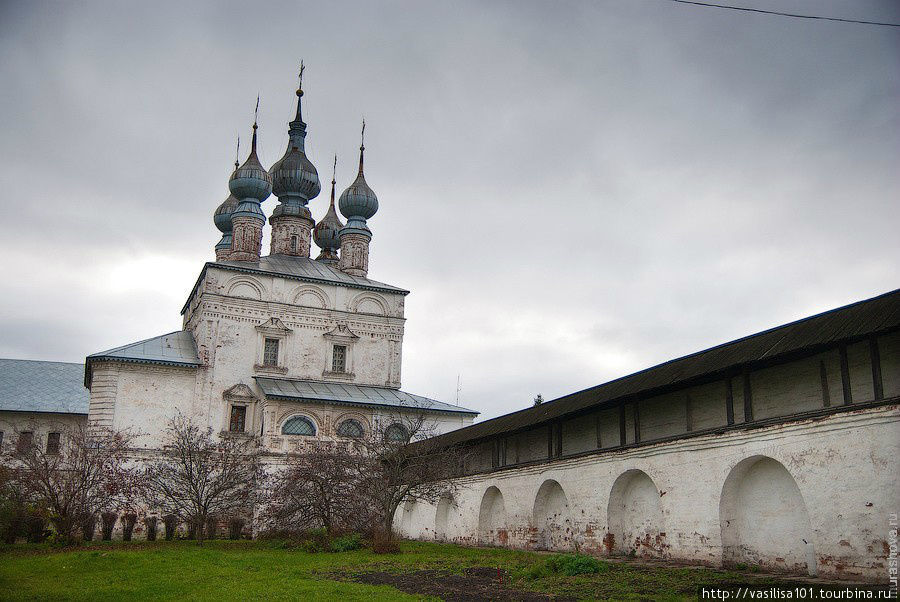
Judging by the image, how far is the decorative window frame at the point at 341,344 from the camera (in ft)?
104

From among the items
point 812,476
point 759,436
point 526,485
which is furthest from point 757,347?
point 526,485

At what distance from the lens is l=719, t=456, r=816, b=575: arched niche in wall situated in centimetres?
1193

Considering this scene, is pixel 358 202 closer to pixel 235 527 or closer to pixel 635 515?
pixel 235 527

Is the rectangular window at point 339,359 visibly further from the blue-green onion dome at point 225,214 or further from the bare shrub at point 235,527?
the blue-green onion dome at point 225,214

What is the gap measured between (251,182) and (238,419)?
992 cm

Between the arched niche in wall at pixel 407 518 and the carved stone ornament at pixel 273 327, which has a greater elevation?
the carved stone ornament at pixel 273 327

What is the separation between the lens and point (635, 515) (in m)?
15.5

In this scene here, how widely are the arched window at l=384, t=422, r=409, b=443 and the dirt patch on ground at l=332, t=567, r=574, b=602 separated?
810cm

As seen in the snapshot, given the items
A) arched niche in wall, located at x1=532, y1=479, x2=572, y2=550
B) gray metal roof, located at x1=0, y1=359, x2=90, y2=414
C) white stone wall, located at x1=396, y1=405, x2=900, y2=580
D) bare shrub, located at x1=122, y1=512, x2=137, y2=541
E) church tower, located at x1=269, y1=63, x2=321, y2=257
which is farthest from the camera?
church tower, located at x1=269, y1=63, x2=321, y2=257

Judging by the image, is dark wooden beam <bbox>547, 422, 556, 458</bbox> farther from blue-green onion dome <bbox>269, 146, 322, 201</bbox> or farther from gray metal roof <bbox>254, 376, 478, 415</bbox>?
blue-green onion dome <bbox>269, 146, 322, 201</bbox>

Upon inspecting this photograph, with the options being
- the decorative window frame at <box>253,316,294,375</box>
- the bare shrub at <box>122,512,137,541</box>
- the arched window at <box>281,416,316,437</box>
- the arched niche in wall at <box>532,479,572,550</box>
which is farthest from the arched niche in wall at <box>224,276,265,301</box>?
the arched niche in wall at <box>532,479,572,550</box>

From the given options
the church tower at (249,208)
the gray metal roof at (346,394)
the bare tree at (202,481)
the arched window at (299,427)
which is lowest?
Answer: the bare tree at (202,481)

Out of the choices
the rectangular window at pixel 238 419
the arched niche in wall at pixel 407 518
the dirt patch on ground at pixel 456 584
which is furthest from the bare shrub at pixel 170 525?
the dirt patch on ground at pixel 456 584

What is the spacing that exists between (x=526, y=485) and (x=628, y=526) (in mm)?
3730
